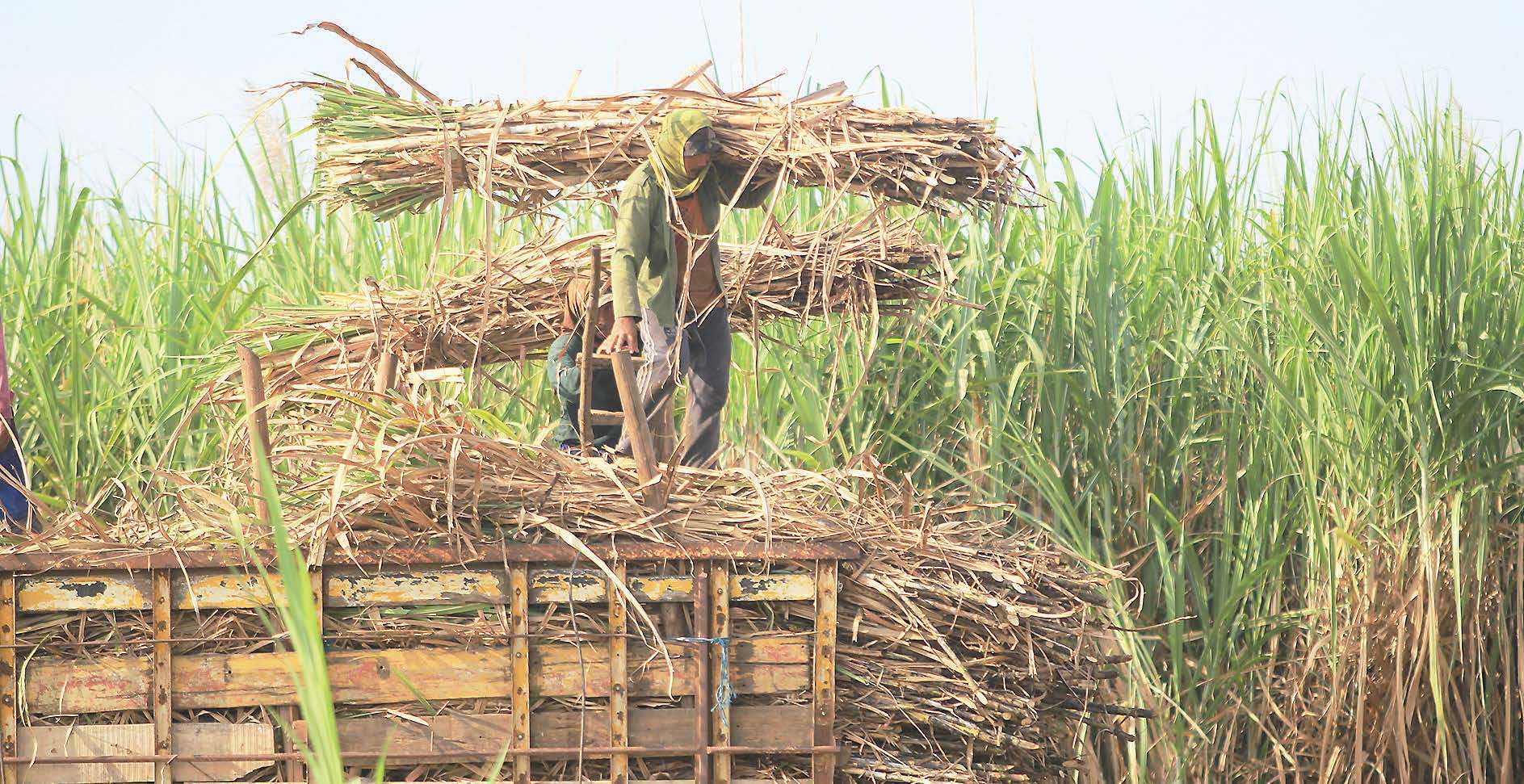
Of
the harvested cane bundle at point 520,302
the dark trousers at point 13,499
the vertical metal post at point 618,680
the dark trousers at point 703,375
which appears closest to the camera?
the vertical metal post at point 618,680

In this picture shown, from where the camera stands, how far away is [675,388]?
4.14 metres

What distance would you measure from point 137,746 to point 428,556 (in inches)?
28.4

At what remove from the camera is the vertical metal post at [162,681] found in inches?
115

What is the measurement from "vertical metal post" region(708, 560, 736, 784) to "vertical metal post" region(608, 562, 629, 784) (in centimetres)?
18

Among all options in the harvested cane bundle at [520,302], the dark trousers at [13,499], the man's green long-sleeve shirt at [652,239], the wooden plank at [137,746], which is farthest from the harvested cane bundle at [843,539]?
the harvested cane bundle at [520,302]

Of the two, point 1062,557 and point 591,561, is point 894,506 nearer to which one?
point 591,561

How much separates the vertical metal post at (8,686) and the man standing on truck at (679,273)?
5.03ft

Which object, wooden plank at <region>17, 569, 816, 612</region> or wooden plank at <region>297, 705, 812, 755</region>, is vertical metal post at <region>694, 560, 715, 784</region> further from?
wooden plank at <region>17, 569, 816, 612</region>

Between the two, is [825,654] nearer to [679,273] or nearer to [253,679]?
[253,679]

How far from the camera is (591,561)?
2.99 metres

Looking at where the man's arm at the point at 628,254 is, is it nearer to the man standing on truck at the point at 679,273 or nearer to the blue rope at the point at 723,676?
the man standing on truck at the point at 679,273

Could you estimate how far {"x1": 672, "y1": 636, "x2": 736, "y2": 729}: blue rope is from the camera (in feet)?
9.82

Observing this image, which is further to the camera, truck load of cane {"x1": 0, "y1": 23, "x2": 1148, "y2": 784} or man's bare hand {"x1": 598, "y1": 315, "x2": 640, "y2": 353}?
man's bare hand {"x1": 598, "y1": 315, "x2": 640, "y2": 353}

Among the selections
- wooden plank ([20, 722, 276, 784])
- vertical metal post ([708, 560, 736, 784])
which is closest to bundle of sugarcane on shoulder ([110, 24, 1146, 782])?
vertical metal post ([708, 560, 736, 784])
